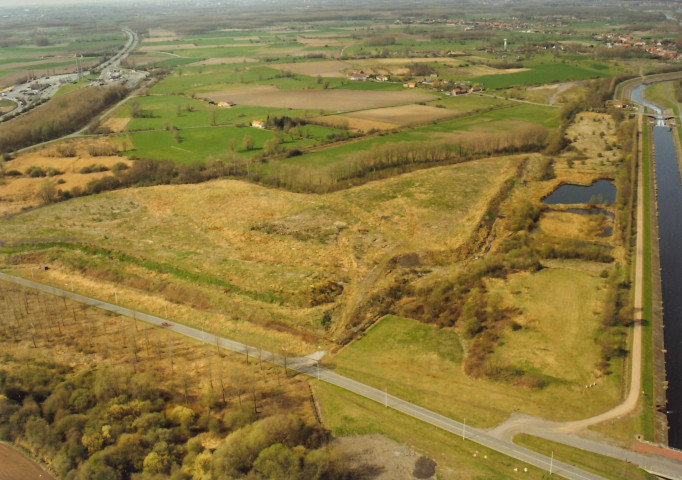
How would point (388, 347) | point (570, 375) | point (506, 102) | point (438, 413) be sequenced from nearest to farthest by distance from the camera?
point (438, 413) < point (570, 375) < point (388, 347) < point (506, 102)

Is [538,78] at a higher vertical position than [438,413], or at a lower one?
higher

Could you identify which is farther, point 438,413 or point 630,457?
point 438,413

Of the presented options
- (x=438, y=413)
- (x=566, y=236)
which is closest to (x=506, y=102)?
(x=566, y=236)

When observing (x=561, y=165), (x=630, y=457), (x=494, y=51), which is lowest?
(x=630, y=457)

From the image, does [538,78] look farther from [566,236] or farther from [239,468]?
[239,468]

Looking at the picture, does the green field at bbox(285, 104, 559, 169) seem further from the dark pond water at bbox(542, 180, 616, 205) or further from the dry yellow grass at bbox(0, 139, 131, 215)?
the dry yellow grass at bbox(0, 139, 131, 215)

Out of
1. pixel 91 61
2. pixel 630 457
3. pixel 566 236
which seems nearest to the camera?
pixel 630 457

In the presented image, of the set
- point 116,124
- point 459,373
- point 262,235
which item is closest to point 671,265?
point 459,373

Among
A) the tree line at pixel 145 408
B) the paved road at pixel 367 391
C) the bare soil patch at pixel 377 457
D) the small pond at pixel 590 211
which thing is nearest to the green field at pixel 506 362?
the paved road at pixel 367 391
